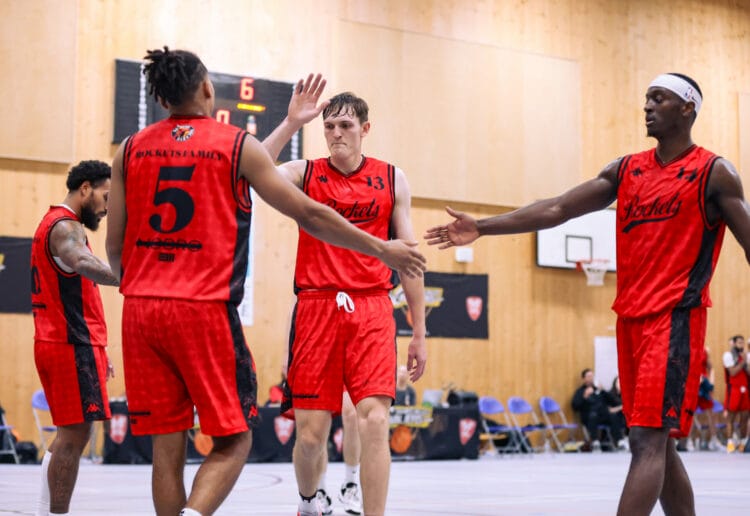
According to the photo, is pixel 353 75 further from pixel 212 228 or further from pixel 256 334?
pixel 212 228

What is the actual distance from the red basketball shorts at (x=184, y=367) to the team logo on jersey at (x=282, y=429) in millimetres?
11334

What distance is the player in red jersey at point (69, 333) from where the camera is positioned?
6.02 meters

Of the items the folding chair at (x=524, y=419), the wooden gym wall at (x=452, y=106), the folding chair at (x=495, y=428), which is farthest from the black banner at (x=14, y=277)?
the folding chair at (x=524, y=419)

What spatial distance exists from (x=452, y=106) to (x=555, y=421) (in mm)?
6476

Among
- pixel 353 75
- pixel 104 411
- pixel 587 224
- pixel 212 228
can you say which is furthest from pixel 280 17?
pixel 212 228

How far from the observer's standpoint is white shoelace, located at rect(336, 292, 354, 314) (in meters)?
6.00

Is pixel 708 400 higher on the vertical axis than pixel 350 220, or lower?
lower

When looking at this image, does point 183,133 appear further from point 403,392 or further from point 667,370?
point 403,392

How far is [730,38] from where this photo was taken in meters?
24.1

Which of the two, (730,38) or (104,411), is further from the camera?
(730,38)

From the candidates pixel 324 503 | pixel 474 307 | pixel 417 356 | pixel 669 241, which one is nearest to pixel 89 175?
pixel 417 356

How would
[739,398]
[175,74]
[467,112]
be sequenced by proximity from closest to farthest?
[175,74] < [739,398] < [467,112]

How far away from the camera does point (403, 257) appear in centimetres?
434

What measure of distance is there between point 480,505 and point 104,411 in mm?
3437
